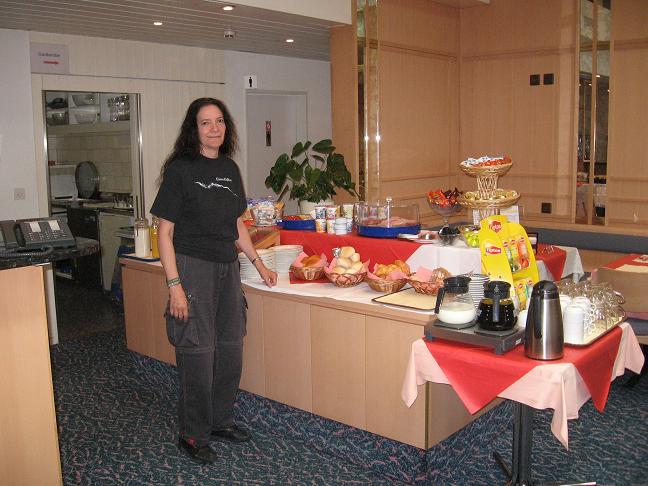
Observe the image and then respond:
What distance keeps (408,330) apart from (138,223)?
7.12 ft

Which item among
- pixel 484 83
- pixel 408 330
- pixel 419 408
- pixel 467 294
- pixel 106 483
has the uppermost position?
pixel 484 83

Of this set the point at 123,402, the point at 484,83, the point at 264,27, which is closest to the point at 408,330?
the point at 123,402

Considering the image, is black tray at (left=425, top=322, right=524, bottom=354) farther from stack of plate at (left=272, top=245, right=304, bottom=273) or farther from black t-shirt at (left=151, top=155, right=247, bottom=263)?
stack of plate at (left=272, top=245, right=304, bottom=273)

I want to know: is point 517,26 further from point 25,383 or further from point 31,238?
point 25,383

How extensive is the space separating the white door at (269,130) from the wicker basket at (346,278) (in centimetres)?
445

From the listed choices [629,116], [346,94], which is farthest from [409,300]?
[629,116]

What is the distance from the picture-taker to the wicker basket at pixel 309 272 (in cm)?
365

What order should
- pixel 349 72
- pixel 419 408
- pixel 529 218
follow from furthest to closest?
pixel 529 218 < pixel 349 72 < pixel 419 408

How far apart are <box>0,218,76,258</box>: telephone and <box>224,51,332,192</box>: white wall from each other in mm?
4109

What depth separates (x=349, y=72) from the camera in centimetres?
602

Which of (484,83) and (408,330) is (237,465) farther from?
(484,83)

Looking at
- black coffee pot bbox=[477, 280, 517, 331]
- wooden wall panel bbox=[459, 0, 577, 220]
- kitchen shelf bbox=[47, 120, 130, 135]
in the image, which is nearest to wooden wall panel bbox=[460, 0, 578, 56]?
wooden wall panel bbox=[459, 0, 577, 220]

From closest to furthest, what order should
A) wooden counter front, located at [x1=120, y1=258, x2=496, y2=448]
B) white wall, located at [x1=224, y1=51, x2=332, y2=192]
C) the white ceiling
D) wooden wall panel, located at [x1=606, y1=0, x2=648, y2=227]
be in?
wooden counter front, located at [x1=120, y1=258, x2=496, y2=448], the white ceiling, wooden wall panel, located at [x1=606, y1=0, x2=648, y2=227], white wall, located at [x1=224, y1=51, x2=332, y2=192]

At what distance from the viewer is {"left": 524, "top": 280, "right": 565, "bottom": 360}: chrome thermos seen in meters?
2.35
